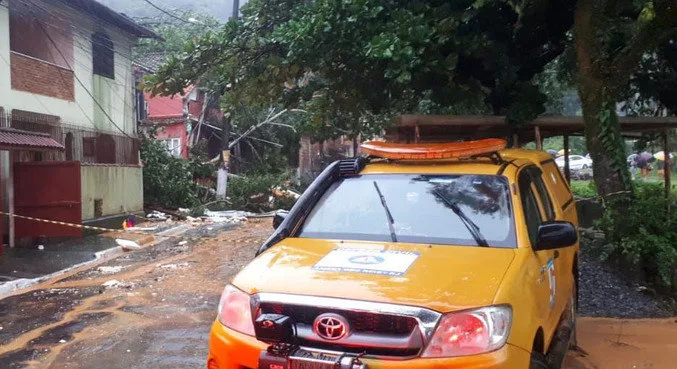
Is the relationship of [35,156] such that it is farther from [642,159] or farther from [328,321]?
[642,159]

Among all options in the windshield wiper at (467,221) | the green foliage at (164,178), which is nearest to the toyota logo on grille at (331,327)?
the windshield wiper at (467,221)

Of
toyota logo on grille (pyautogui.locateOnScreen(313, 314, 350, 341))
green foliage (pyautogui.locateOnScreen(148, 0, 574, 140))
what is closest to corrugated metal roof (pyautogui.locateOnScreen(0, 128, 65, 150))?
green foliage (pyautogui.locateOnScreen(148, 0, 574, 140))

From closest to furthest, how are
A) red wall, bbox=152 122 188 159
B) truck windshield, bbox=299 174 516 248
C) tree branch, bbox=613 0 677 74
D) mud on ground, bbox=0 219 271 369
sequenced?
truck windshield, bbox=299 174 516 248 → mud on ground, bbox=0 219 271 369 → tree branch, bbox=613 0 677 74 → red wall, bbox=152 122 188 159

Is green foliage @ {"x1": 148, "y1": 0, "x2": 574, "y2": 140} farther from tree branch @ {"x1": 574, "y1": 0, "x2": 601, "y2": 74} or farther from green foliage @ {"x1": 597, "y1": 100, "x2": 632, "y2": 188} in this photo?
green foliage @ {"x1": 597, "y1": 100, "x2": 632, "y2": 188}

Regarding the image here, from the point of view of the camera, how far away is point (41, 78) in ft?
46.8

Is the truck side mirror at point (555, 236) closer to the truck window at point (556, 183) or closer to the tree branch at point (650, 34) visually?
the truck window at point (556, 183)

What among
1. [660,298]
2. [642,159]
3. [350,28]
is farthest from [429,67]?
[642,159]

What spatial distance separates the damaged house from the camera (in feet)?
40.4

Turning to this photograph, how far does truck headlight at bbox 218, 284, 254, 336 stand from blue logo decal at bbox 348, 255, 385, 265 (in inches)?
24.1

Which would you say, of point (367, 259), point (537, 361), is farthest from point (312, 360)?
point (537, 361)

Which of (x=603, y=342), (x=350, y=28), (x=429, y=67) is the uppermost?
(x=350, y=28)

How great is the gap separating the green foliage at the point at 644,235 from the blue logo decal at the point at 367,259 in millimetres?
4859

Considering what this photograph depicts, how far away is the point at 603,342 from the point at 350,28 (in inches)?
196

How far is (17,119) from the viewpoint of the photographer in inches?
517
